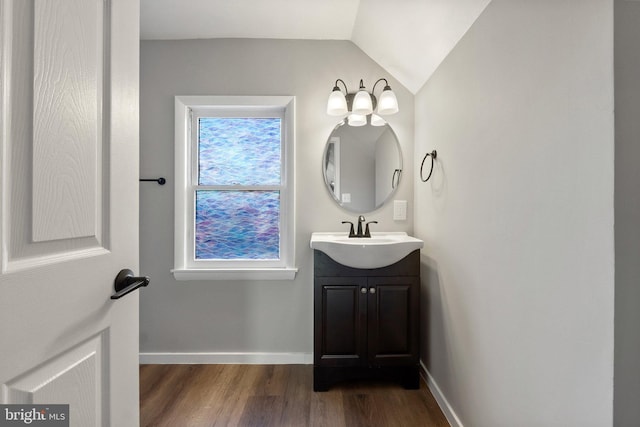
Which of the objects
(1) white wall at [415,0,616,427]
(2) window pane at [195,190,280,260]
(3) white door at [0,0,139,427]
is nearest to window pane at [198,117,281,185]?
(2) window pane at [195,190,280,260]

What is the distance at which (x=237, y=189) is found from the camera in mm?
2244

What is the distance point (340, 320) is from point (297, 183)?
968 mm

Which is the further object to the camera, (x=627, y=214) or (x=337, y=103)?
(x=337, y=103)

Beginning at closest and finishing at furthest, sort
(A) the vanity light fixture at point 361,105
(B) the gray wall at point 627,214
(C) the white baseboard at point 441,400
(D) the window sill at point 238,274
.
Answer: (B) the gray wall at point 627,214 < (C) the white baseboard at point 441,400 < (A) the vanity light fixture at point 361,105 < (D) the window sill at point 238,274

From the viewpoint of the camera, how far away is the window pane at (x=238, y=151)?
2.26 m

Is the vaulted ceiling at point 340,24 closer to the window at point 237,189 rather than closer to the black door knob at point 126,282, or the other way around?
the window at point 237,189

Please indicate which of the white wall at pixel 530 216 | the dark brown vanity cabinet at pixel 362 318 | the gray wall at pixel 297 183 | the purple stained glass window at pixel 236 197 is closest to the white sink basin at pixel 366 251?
the dark brown vanity cabinet at pixel 362 318

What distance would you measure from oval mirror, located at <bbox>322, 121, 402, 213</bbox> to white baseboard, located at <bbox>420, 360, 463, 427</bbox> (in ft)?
3.65

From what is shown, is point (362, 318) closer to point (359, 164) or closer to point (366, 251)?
point (366, 251)

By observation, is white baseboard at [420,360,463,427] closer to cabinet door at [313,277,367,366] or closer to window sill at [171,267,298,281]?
cabinet door at [313,277,367,366]

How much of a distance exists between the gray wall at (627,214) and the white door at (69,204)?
1142 millimetres

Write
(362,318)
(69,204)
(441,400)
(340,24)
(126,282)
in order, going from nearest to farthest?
(69,204), (126,282), (441,400), (362,318), (340,24)

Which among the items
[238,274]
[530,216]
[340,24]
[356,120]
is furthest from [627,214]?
[238,274]

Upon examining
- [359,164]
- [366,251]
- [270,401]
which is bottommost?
[270,401]
